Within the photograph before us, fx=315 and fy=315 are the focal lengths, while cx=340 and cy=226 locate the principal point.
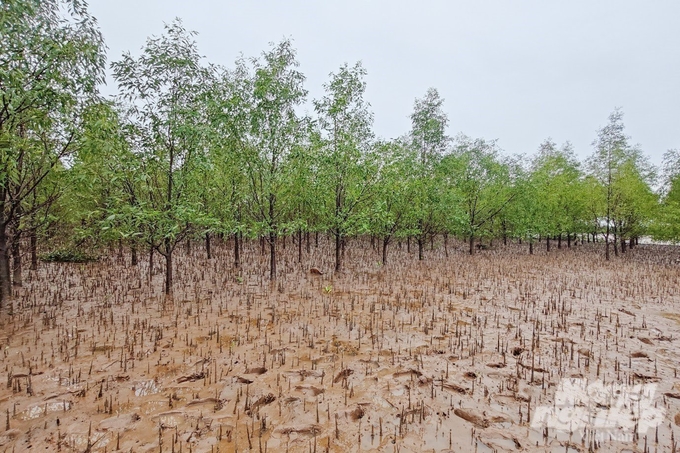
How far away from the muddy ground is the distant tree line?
215 centimetres

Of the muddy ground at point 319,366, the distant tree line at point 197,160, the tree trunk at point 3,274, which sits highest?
the distant tree line at point 197,160

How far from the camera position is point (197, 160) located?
870 centimetres

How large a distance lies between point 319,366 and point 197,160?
21.3 feet

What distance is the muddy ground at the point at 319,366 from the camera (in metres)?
3.55

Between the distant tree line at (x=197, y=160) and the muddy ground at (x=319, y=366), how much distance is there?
2.15m

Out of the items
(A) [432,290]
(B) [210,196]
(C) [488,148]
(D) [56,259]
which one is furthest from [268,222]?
(C) [488,148]

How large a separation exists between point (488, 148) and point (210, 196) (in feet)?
61.0

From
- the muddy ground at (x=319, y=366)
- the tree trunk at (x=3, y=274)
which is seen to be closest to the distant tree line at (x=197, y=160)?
the tree trunk at (x=3, y=274)

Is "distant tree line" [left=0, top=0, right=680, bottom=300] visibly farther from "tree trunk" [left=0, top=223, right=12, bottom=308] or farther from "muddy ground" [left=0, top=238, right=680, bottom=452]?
"muddy ground" [left=0, top=238, right=680, bottom=452]

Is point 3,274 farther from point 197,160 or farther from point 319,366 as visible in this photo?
point 319,366

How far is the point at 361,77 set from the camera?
13156 millimetres

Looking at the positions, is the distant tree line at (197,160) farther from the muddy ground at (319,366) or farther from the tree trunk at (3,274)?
the muddy ground at (319,366)

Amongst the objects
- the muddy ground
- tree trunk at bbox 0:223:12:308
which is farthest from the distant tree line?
the muddy ground

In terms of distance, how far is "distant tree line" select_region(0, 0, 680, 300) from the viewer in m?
6.66
